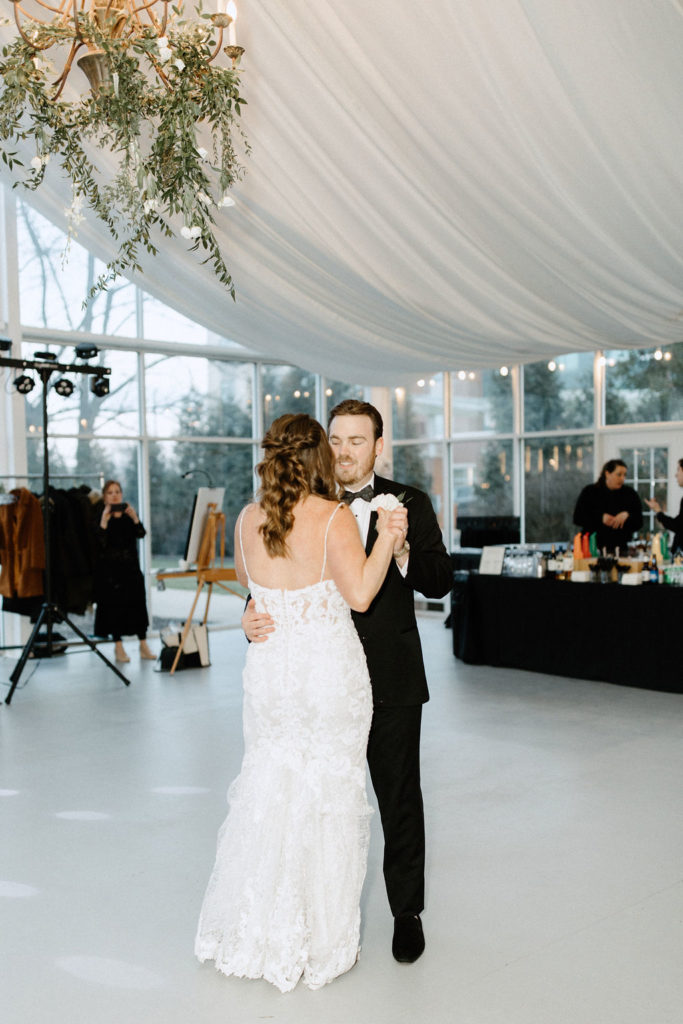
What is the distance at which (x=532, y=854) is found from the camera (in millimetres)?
3600

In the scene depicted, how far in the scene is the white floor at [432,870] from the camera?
2.56m

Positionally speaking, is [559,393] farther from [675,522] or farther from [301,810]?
[301,810]

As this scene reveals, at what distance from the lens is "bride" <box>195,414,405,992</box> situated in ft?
8.39

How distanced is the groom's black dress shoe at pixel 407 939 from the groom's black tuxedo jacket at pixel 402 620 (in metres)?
0.65

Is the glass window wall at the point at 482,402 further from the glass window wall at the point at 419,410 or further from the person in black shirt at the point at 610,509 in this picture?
the person in black shirt at the point at 610,509

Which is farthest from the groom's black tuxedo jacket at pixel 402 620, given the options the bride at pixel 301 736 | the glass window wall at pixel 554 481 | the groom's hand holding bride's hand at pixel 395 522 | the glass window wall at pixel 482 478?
the glass window wall at pixel 482 478

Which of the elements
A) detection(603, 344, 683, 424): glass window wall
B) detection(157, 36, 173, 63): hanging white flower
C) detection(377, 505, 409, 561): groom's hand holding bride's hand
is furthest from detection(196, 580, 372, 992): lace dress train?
detection(603, 344, 683, 424): glass window wall

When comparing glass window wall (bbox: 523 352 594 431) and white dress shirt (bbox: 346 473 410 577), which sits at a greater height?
glass window wall (bbox: 523 352 594 431)

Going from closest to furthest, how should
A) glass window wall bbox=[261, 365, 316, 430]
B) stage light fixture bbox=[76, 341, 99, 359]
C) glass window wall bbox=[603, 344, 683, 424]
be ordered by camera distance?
1. stage light fixture bbox=[76, 341, 99, 359]
2. glass window wall bbox=[603, 344, 683, 424]
3. glass window wall bbox=[261, 365, 316, 430]

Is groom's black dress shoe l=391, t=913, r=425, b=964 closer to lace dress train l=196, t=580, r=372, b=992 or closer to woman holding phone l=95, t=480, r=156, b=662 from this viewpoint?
lace dress train l=196, t=580, r=372, b=992

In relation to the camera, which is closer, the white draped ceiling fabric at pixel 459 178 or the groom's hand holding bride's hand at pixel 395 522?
the groom's hand holding bride's hand at pixel 395 522

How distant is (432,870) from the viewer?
3.46 m

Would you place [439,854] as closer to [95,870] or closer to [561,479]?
[95,870]

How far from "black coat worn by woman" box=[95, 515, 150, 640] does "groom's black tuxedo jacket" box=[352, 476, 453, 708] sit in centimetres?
559
